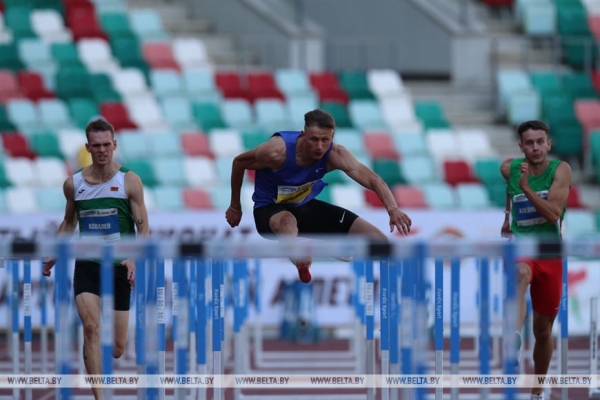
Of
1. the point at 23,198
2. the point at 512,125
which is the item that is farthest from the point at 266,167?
the point at 512,125

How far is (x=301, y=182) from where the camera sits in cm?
896

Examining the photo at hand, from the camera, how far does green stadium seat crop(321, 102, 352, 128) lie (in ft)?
60.7

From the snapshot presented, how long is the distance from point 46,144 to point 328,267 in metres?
4.68

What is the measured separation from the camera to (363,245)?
6.11m

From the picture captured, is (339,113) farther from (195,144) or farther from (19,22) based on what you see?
(19,22)

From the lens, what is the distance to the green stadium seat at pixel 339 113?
18.5m

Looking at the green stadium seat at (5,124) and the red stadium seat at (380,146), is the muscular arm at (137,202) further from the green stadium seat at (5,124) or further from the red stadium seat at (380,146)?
the green stadium seat at (5,124)

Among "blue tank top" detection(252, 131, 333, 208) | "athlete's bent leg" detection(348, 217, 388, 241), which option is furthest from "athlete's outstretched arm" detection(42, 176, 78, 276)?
"athlete's bent leg" detection(348, 217, 388, 241)

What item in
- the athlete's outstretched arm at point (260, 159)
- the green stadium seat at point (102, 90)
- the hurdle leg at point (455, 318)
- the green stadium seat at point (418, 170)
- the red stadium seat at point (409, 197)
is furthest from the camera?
the green stadium seat at point (102, 90)

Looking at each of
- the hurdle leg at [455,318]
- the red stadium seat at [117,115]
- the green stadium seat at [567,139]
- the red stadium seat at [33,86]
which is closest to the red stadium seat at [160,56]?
the red stadium seat at [117,115]

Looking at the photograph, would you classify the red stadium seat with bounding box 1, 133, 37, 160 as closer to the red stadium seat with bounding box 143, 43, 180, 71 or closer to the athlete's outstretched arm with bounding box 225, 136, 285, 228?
the red stadium seat with bounding box 143, 43, 180, 71

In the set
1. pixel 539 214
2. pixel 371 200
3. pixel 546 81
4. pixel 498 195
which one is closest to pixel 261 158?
pixel 539 214

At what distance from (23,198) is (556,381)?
27.0ft

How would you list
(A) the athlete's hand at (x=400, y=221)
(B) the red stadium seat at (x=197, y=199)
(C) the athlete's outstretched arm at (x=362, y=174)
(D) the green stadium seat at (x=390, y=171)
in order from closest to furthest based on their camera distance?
(A) the athlete's hand at (x=400, y=221), (C) the athlete's outstretched arm at (x=362, y=174), (B) the red stadium seat at (x=197, y=199), (D) the green stadium seat at (x=390, y=171)
